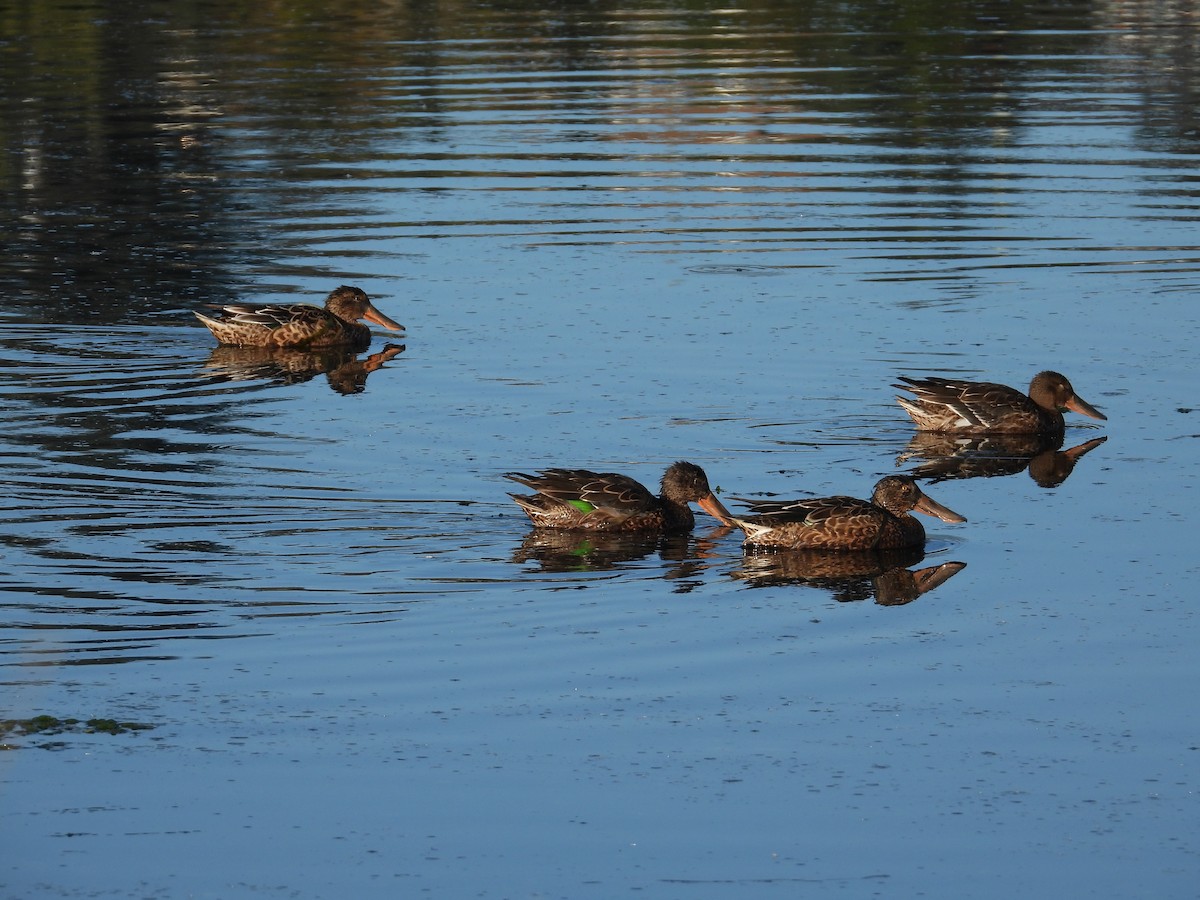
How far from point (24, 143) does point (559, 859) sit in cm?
2091

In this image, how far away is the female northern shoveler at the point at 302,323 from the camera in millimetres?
17047

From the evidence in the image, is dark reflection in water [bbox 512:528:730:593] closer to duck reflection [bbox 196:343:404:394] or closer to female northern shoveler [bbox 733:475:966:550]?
female northern shoveler [bbox 733:475:966:550]

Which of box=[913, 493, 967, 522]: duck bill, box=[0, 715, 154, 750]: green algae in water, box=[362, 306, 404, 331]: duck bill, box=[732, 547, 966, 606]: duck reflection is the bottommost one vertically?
box=[732, 547, 966, 606]: duck reflection

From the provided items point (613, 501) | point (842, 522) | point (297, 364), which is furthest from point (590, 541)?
point (297, 364)

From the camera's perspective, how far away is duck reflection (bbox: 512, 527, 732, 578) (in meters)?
11.4

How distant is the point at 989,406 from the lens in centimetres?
1415

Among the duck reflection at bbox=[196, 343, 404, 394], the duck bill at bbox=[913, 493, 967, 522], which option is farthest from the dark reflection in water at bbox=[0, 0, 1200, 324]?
the duck bill at bbox=[913, 493, 967, 522]

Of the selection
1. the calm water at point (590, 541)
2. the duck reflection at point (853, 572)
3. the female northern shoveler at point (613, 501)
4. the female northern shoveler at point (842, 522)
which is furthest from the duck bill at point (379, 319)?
the duck reflection at point (853, 572)

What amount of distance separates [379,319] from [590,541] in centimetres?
612

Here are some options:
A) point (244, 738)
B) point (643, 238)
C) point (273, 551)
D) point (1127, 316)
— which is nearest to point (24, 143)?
point (643, 238)

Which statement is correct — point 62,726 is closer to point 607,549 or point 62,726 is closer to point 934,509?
point 607,549

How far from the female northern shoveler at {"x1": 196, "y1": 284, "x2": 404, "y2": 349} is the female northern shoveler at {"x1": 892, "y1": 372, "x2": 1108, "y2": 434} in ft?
16.3

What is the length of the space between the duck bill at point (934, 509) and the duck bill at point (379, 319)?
652cm

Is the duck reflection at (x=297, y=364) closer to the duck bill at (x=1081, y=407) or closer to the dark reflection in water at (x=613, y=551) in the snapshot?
the dark reflection in water at (x=613, y=551)
